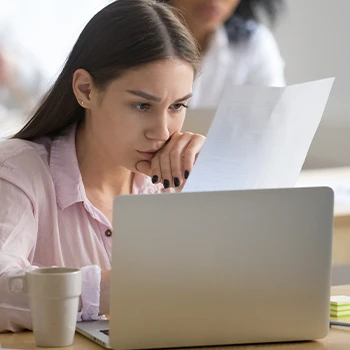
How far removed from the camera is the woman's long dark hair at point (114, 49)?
176cm

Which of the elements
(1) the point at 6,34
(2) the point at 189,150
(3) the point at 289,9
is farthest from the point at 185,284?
(3) the point at 289,9

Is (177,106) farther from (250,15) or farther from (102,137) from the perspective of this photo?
(250,15)

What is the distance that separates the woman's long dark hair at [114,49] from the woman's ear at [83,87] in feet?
0.04

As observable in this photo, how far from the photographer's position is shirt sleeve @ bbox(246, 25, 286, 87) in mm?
3100

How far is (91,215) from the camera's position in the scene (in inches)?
70.4

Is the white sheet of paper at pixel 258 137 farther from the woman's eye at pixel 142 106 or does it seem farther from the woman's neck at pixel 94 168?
the woman's neck at pixel 94 168

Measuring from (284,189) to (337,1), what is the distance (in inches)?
79.9

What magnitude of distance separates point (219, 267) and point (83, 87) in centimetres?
71

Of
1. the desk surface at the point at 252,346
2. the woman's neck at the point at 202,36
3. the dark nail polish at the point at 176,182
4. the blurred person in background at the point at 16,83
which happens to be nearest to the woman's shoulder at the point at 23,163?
the dark nail polish at the point at 176,182

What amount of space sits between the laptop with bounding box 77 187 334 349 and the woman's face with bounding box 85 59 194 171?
0.52 metres

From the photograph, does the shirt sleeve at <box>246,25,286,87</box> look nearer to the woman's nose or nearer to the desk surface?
the woman's nose

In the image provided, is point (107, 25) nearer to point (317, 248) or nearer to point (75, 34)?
point (317, 248)

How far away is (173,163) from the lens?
5.76 ft

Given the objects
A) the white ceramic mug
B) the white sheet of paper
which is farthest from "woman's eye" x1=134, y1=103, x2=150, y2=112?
the white ceramic mug
